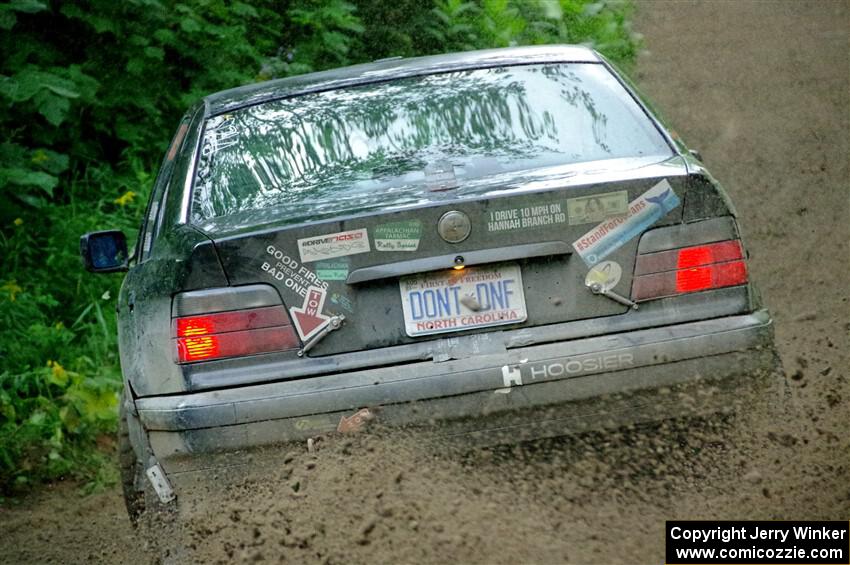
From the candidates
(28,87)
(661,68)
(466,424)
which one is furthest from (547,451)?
(661,68)

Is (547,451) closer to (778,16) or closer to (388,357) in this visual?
(388,357)

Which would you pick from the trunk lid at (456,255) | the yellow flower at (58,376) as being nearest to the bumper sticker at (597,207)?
the trunk lid at (456,255)

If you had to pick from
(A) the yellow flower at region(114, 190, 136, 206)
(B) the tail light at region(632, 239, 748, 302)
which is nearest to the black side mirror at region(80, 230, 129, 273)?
(B) the tail light at region(632, 239, 748, 302)

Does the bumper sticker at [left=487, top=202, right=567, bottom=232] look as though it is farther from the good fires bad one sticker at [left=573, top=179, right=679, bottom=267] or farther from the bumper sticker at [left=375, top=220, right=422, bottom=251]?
the bumper sticker at [left=375, top=220, right=422, bottom=251]

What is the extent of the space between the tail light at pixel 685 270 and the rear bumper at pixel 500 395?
135 millimetres

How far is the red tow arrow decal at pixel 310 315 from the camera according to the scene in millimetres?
3533

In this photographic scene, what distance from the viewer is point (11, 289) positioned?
273 inches

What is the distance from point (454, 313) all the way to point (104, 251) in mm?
1845

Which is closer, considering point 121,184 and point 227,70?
point 121,184

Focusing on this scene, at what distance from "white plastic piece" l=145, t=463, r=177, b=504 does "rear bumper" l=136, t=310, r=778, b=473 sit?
44 millimetres

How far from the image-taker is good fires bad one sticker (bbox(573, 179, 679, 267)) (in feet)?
11.7

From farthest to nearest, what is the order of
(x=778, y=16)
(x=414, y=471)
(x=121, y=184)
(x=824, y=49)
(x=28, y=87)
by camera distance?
(x=778, y=16), (x=824, y=49), (x=121, y=184), (x=28, y=87), (x=414, y=471)

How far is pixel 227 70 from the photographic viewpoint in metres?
9.27

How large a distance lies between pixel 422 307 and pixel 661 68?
34.3ft
